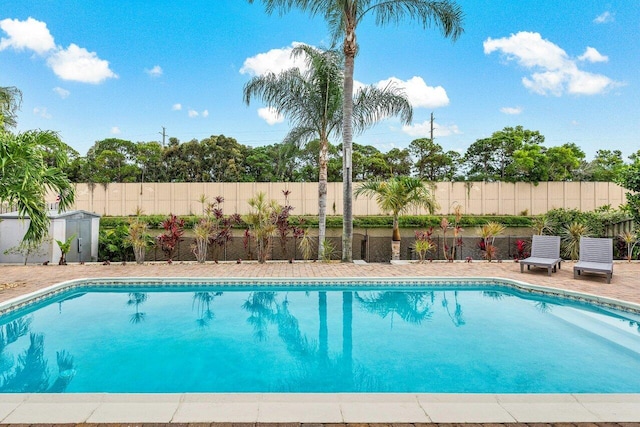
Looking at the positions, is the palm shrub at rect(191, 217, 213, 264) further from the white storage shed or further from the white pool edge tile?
the white pool edge tile

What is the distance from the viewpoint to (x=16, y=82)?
16016 mm

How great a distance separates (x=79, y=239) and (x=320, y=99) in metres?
7.99

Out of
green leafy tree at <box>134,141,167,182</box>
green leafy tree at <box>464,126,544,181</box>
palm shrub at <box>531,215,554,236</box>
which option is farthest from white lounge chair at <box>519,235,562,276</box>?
green leafy tree at <box>134,141,167,182</box>

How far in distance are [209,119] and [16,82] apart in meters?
10.8

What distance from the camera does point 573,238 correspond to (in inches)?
449

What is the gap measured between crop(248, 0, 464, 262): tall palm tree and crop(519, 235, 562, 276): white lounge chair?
4.77m

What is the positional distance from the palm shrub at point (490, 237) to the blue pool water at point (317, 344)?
3547 mm

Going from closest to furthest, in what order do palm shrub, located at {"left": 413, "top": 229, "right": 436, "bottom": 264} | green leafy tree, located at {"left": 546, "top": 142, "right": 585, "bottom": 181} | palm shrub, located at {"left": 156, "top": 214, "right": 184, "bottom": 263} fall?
palm shrub, located at {"left": 156, "top": 214, "right": 184, "bottom": 263} → palm shrub, located at {"left": 413, "top": 229, "right": 436, "bottom": 264} → green leafy tree, located at {"left": 546, "top": 142, "right": 585, "bottom": 181}

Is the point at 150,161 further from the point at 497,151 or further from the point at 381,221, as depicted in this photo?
the point at 497,151

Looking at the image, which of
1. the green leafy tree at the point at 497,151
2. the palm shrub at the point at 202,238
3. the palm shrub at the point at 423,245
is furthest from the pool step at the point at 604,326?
the green leafy tree at the point at 497,151

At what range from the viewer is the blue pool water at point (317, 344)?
4.24 m

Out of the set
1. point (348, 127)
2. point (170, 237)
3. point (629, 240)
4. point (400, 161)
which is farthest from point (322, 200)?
point (400, 161)

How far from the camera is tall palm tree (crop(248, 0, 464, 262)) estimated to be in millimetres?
10680

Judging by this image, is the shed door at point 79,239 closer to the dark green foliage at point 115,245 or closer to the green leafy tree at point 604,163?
the dark green foliage at point 115,245
